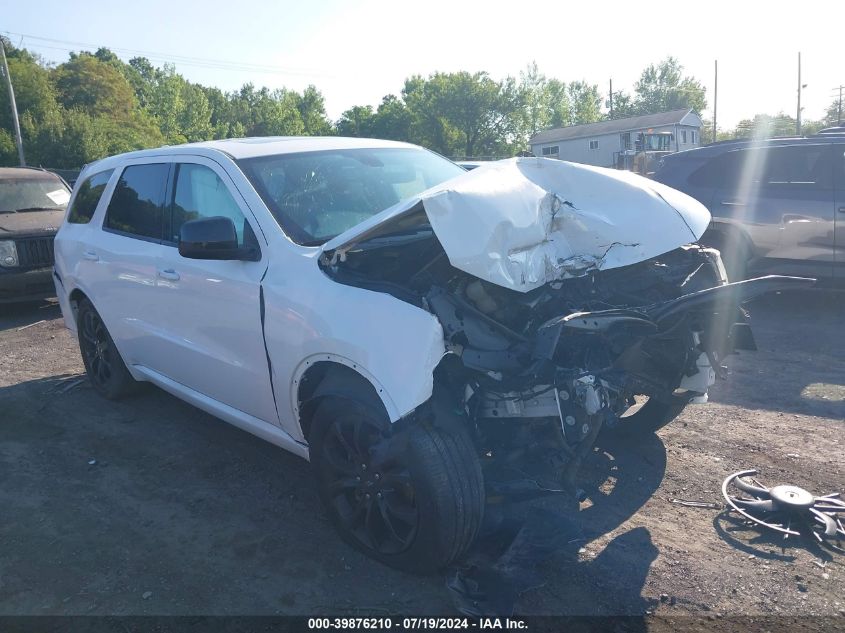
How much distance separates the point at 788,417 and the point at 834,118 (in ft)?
238

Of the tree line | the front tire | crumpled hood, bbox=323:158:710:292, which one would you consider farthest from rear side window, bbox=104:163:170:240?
the tree line

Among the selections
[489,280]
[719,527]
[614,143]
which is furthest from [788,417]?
[614,143]

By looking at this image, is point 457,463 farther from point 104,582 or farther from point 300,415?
point 104,582

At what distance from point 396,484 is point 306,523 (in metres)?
0.86

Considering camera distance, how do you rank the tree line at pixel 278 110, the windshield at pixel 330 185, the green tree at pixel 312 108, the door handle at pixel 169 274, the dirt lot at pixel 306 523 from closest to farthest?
1. the dirt lot at pixel 306 523
2. the windshield at pixel 330 185
3. the door handle at pixel 169 274
4. the tree line at pixel 278 110
5. the green tree at pixel 312 108

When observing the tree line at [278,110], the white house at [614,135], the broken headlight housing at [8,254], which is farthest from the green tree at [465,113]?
the broken headlight housing at [8,254]

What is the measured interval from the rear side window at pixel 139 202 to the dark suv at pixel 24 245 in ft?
15.0

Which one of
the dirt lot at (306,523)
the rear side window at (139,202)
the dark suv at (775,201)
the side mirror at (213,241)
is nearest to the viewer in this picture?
the dirt lot at (306,523)

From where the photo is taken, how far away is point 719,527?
11.3 feet

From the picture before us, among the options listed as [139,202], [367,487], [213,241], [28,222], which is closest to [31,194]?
[28,222]

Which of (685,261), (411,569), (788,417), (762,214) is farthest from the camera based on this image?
(762,214)

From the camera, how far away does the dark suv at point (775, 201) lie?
7.25 m

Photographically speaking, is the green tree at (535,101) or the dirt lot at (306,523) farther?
the green tree at (535,101)

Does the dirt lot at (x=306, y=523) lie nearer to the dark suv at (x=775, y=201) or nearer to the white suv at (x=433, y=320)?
the white suv at (x=433, y=320)
